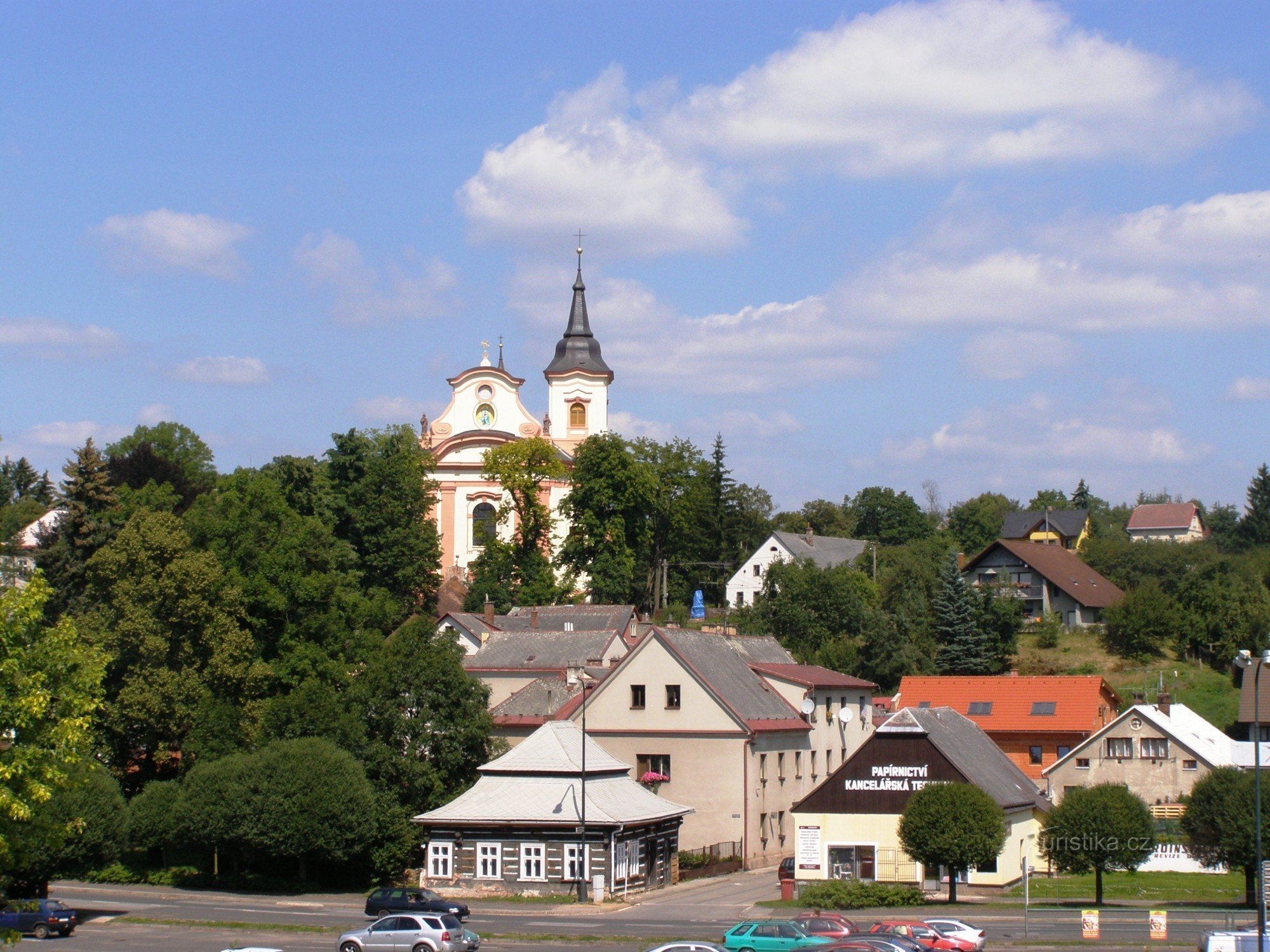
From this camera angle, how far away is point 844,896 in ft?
134

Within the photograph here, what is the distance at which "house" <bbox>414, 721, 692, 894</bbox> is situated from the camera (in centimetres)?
4459

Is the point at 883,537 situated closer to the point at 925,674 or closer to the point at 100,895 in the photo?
the point at 925,674

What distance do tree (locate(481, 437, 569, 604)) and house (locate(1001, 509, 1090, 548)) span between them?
51.6 meters

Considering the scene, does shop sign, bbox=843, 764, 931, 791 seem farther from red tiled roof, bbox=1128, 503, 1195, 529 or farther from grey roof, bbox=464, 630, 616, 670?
red tiled roof, bbox=1128, 503, 1195, 529

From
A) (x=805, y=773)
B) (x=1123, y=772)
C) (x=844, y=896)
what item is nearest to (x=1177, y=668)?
(x=1123, y=772)

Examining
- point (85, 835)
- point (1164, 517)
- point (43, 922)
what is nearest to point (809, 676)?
point (85, 835)

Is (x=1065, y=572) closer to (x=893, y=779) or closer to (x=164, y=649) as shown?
(x=893, y=779)

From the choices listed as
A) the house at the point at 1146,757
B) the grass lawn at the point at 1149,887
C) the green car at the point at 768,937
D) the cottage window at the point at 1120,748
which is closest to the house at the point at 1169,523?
the house at the point at 1146,757

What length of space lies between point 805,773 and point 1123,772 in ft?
42.4

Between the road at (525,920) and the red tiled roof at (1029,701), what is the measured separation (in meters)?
24.6

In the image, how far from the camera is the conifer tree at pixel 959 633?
83.3 m

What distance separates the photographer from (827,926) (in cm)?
3167

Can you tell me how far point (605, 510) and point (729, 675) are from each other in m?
45.2

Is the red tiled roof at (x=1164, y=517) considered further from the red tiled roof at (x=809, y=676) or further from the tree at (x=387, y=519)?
the red tiled roof at (x=809, y=676)
